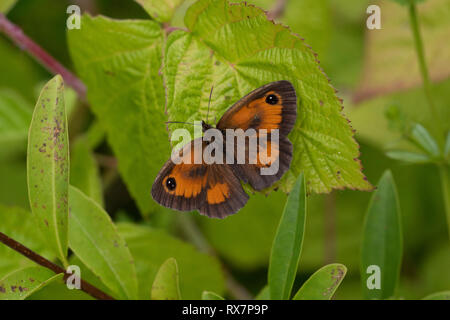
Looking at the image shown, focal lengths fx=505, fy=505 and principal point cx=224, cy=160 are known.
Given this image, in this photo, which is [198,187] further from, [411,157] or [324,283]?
[411,157]

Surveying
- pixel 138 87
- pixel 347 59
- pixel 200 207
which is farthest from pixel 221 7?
pixel 347 59

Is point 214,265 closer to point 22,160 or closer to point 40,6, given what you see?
point 22,160

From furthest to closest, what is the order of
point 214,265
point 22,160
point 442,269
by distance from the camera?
point 22,160 → point 442,269 → point 214,265

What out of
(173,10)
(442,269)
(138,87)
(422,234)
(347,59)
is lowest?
(442,269)

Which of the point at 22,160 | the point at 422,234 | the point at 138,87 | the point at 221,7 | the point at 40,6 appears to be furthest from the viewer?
the point at 40,6

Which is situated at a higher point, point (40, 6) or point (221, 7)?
point (40, 6)

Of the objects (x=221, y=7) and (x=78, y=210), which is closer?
(x=221, y=7)

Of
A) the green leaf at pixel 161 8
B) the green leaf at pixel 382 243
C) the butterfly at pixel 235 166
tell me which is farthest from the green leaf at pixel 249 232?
the green leaf at pixel 161 8

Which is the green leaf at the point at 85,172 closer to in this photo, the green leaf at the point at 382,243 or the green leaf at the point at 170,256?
the green leaf at the point at 170,256

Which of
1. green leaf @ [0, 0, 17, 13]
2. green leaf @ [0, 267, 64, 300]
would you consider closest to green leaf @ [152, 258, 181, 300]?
green leaf @ [0, 267, 64, 300]
